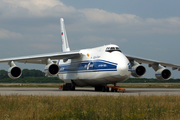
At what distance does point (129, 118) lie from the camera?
277 inches

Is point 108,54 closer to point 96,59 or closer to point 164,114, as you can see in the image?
point 96,59

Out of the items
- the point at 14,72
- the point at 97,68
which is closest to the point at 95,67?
the point at 97,68

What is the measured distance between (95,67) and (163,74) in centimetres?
759

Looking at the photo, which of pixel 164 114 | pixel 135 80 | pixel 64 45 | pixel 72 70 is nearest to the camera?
pixel 164 114

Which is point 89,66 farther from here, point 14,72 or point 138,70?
point 14,72

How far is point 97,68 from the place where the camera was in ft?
71.1

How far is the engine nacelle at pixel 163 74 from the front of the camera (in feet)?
82.0

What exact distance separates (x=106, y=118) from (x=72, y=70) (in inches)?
734

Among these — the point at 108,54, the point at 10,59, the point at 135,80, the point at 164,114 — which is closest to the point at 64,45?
the point at 10,59

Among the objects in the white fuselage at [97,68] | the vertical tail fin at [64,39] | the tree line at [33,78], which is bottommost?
the white fuselage at [97,68]

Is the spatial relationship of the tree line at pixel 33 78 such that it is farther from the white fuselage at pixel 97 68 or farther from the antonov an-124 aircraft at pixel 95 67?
the white fuselage at pixel 97 68

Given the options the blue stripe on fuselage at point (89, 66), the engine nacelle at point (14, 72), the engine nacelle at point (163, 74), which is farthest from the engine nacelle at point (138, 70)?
the engine nacelle at point (14, 72)

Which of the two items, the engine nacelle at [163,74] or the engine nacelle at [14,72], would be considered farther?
the engine nacelle at [163,74]

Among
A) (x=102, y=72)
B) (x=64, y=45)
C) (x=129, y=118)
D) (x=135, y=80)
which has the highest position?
(x=135, y=80)
